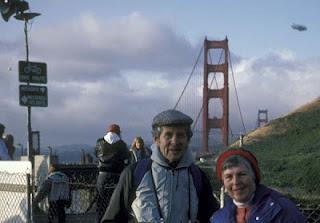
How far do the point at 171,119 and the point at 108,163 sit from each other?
4688 mm

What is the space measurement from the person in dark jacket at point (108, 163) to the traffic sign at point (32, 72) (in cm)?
104

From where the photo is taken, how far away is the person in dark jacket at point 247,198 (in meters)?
2.26

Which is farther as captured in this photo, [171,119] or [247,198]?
[171,119]

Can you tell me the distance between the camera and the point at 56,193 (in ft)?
24.1

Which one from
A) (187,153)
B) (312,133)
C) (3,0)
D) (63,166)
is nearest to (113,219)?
(187,153)

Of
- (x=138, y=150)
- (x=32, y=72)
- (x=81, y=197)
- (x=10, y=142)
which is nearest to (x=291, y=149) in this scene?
(x=81, y=197)

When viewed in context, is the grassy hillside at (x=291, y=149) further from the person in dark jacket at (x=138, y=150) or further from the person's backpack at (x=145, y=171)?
the person's backpack at (x=145, y=171)

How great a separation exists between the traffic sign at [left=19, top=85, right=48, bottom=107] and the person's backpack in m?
4.09

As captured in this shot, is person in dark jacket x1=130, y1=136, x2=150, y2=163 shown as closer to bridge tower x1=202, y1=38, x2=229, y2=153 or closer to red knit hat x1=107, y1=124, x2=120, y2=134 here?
red knit hat x1=107, y1=124, x2=120, y2=134

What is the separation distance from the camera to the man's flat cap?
270 centimetres

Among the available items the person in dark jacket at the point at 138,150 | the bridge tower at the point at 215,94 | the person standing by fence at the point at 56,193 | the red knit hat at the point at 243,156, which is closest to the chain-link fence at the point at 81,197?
the person standing by fence at the point at 56,193

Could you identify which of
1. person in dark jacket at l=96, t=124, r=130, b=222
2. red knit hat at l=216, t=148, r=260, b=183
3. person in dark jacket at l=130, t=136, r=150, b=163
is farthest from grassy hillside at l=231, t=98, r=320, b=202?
red knit hat at l=216, t=148, r=260, b=183

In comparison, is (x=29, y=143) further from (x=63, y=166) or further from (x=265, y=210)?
(x=265, y=210)

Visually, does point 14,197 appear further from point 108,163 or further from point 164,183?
point 164,183
